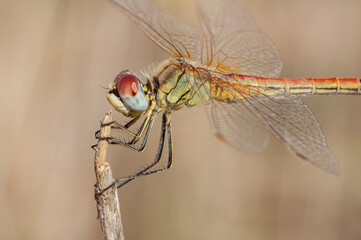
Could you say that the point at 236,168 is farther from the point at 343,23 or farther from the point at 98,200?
the point at 98,200

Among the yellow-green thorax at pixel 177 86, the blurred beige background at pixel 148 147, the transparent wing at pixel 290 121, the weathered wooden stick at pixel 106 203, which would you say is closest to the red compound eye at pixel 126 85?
the yellow-green thorax at pixel 177 86

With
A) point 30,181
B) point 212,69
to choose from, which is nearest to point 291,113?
point 212,69

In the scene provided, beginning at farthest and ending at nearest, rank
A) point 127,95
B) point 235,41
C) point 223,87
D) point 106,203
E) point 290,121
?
point 235,41 < point 223,87 < point 290,121 < point 127,95 < point 106,203

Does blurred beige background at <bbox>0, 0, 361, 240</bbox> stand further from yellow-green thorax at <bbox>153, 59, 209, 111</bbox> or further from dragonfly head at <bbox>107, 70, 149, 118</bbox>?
dragonfly head at <bbox>107, 70, 149, 118</bbox>

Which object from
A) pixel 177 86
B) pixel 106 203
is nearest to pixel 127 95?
pixel 177 86

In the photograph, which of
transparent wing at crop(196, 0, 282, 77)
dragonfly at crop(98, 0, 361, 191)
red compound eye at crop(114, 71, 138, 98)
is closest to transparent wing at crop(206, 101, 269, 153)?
dragonfly at crop(98, 0, 361, 191)

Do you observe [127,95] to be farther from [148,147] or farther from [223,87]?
[148,147]

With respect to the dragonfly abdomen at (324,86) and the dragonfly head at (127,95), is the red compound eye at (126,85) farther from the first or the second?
the dragonfly abdomen at (324,86)
